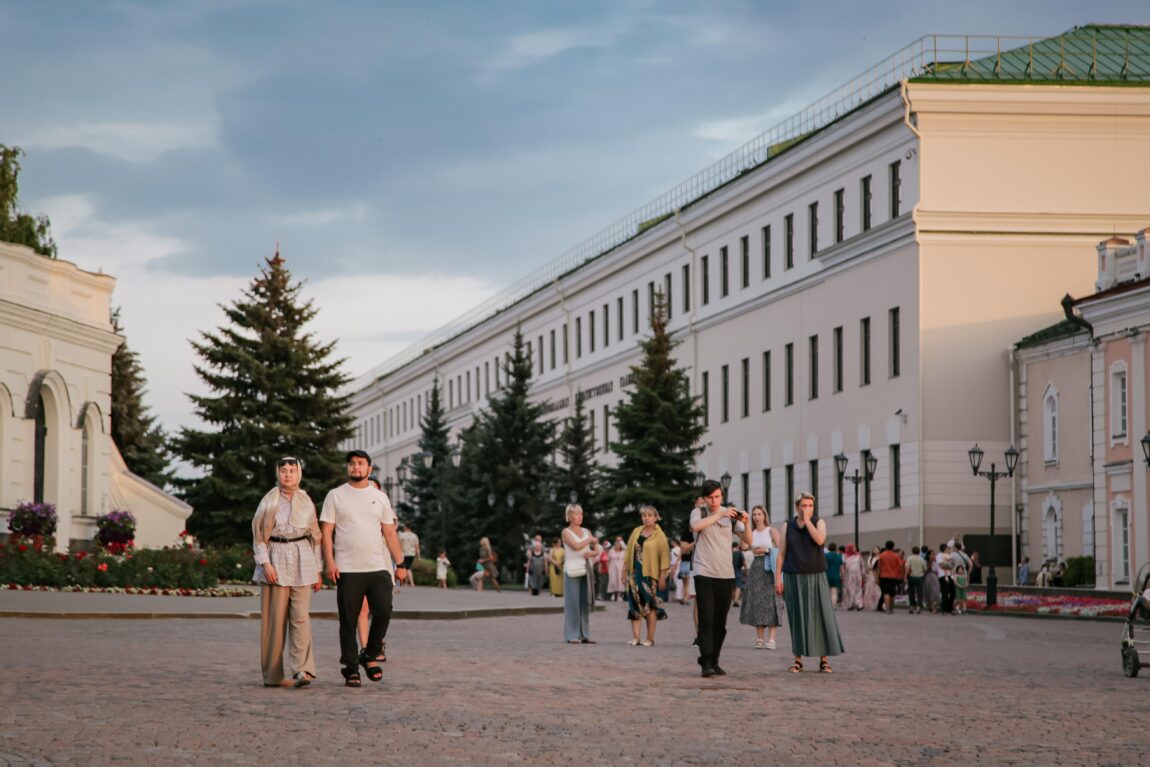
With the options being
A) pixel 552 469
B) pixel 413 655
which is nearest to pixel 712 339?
pixel 552 469

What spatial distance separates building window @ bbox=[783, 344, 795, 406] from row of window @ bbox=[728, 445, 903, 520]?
2166 mm

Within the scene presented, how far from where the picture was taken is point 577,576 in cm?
2580

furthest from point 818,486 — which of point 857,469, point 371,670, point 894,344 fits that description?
point 371,670

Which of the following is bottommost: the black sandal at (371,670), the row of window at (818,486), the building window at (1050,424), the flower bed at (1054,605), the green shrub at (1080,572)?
the flower bed at (1054,605)

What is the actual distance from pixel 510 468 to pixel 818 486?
17.1 m

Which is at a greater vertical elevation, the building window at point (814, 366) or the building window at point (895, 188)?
the building window at point (895, 188)

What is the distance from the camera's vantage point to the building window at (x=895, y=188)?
57.8 meters

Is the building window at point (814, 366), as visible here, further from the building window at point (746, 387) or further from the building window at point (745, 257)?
the building window at point (745, 257)

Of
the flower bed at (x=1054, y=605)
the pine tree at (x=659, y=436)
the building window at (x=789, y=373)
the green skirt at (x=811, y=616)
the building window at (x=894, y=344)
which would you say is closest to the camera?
the green skirt at (x=811, y=616)

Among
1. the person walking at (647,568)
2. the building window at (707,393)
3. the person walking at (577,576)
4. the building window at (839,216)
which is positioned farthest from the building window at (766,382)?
the person walking at (647,568)

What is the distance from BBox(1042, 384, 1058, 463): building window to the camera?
177 ft

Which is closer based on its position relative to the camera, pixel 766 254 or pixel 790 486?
pixel 790 486

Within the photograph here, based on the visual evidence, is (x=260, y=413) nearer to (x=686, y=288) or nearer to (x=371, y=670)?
(x=686, y=288)

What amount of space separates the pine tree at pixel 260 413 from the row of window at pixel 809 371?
1289cm
